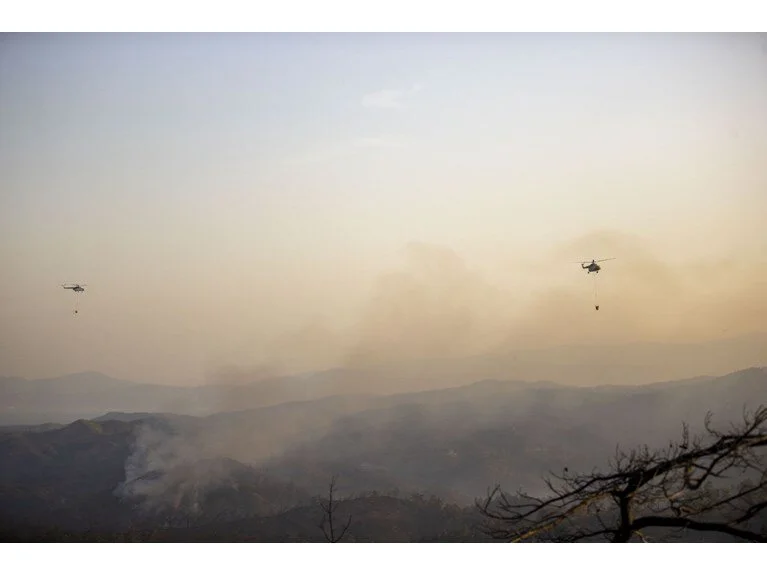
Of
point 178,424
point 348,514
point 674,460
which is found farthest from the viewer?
point 178,424

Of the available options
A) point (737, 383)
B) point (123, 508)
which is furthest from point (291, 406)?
point (737, 383)

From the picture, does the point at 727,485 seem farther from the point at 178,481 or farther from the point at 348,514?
the point at 178,481

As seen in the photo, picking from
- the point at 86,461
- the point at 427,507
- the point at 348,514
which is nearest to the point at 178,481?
the point at 86,461

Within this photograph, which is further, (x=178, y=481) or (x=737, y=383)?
(x=178, y=481)

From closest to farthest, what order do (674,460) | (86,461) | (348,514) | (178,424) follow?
(674,460)
(348,514)
(178,424)
(86,461)

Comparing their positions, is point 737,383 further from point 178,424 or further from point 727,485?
point 178,424

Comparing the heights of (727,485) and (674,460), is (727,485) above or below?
above

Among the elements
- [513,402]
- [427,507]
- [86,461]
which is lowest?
[427,507]

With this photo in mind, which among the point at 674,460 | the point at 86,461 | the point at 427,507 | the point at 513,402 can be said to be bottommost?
the point at 674,460

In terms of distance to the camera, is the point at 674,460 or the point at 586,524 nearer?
the point at 674,460
